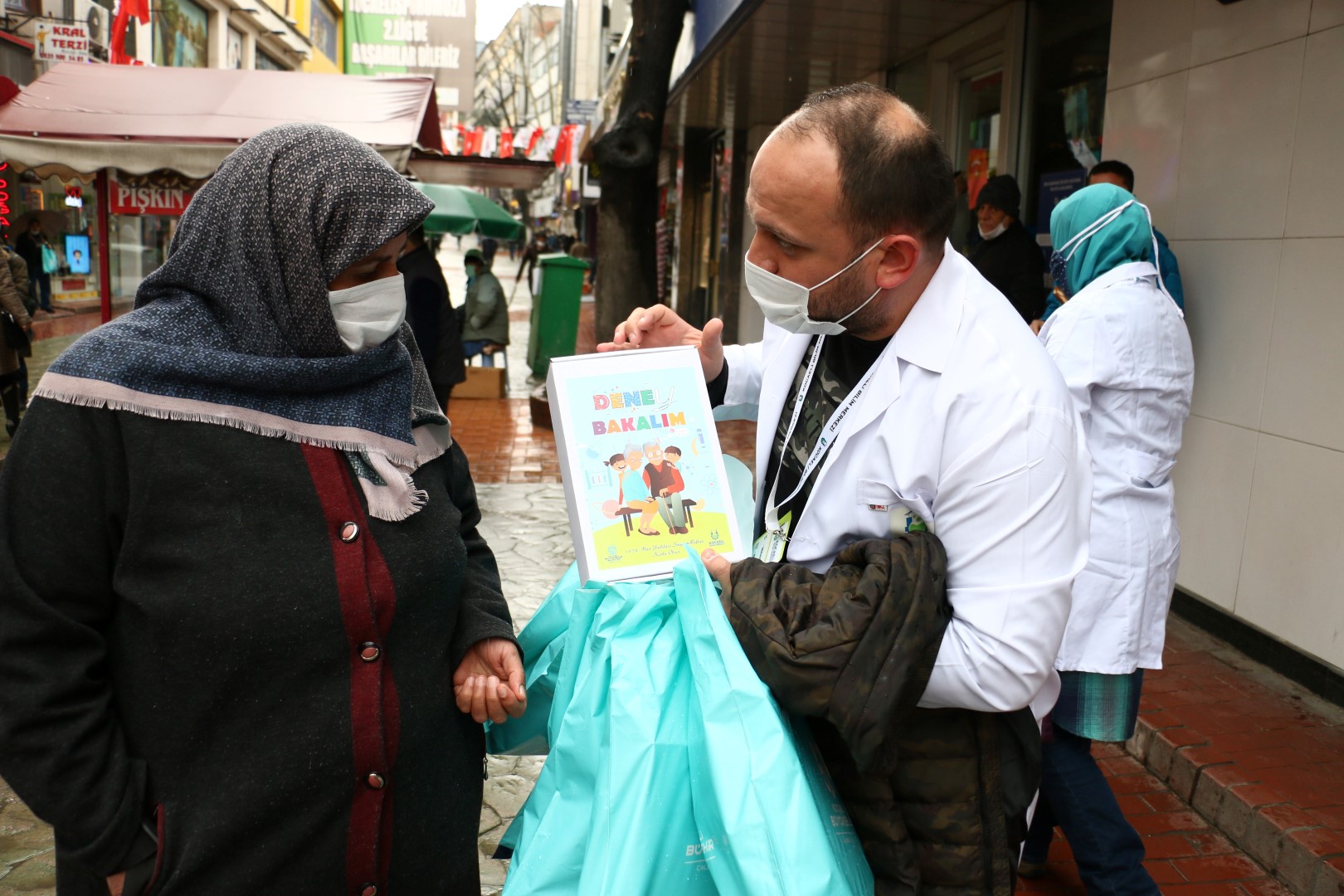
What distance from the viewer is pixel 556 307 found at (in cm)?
1384

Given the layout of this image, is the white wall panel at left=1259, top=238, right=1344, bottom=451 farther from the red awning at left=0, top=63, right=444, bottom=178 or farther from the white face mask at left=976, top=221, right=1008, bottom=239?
the red awning at left=0, top=63, right=444, bottom=178

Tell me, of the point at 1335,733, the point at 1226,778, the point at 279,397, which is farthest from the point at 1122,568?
the point at 279,397

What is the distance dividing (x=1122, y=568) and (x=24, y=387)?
416 inches

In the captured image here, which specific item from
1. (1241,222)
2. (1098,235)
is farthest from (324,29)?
(1098,235)

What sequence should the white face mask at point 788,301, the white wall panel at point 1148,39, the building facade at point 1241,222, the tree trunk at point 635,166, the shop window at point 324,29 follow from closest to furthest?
1. the white face mask at point 788,301
2. the building facade at point 1241,222
3. the white wall panel at point 1148,39
4. the tree trunk at point 635,166
5. the shop window at point 324,29

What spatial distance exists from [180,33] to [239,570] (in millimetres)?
26165

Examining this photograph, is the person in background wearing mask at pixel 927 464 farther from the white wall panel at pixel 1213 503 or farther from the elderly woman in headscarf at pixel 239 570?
the white wall panel at pixel 1213 503

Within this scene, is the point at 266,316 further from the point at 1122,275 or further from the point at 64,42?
the point at 64,42

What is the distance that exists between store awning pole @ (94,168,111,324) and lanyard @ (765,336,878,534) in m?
7.09

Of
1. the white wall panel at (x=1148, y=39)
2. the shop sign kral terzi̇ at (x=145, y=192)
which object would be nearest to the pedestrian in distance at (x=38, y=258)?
the shop sign kral terzi̇ at (x=145, y=192)

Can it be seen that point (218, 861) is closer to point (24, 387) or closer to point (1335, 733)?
point (1335, 733)

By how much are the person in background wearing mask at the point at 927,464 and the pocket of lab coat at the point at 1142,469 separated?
4.38 ft

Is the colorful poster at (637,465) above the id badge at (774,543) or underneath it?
above

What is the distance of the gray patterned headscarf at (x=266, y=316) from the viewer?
1.59 metres
